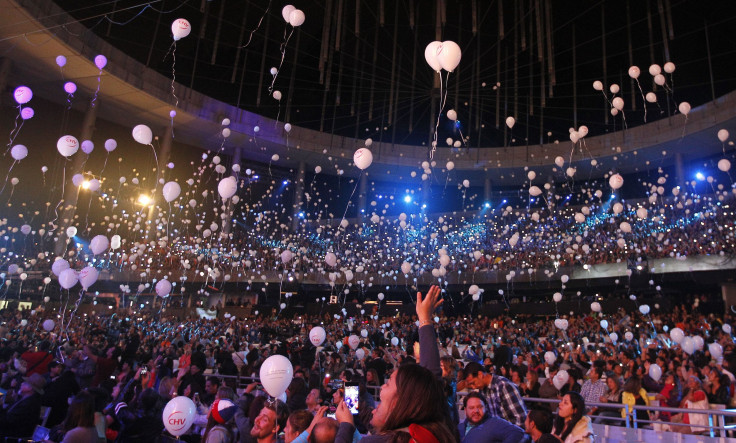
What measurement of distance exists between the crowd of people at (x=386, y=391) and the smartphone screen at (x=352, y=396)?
12 cm

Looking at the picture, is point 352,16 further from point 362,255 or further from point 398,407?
point 398,407

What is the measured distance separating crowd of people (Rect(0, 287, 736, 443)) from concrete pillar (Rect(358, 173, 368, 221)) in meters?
14.4

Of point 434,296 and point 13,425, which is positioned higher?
point 434,296

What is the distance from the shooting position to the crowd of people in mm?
2445

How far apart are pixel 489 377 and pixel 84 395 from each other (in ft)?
11.3

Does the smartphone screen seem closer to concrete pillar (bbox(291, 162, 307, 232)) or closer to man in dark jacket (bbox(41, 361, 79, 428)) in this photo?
man in dark jacket (bbox(41, 361, 79, 428))

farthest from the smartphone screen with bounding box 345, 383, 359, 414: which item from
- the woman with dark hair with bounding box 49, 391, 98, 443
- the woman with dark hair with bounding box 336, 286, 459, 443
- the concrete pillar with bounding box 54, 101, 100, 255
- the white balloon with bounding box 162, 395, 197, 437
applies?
the concrete pillar with bounding box 54, 101, 100, 255

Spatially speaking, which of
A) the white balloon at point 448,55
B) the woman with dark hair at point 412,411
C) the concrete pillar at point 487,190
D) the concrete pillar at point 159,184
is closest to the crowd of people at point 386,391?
the woman with dark hair at point 412,411

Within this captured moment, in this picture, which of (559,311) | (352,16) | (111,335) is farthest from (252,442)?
(559,311)

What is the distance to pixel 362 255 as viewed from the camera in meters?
27.0

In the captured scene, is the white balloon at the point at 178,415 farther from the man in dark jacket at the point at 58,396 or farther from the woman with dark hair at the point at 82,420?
the man in dark jacket at the point at 58,396

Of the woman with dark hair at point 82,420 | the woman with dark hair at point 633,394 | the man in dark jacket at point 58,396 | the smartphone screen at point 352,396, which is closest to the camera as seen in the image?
the woman with dark hair at point 82,420

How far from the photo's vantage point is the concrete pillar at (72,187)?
827 inches

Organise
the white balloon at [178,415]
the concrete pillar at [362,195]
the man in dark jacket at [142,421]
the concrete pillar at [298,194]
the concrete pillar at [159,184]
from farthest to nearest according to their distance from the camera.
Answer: the concrete pillar at [362,195] < the concrete pillar at [298,194] < the concrete pillar at [159,184] < the man in dark jacket at [142,421] < the white balloon at [178,415]
